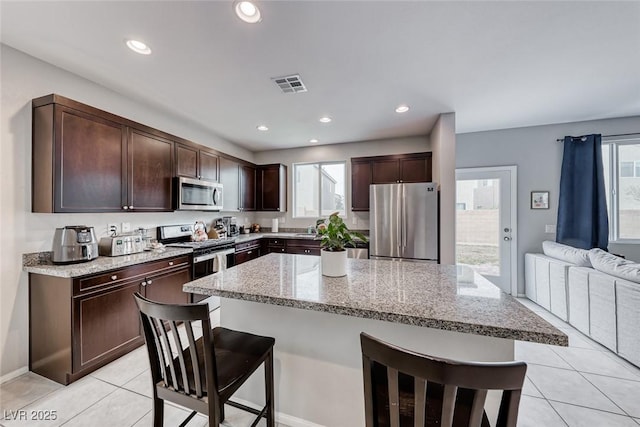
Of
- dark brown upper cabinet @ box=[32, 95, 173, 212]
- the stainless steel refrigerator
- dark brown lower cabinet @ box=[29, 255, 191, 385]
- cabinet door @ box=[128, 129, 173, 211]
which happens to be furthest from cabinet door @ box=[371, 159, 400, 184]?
dark brown lower cabinet @ box=[29, 255, 191, 385]

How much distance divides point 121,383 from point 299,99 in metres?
3.15

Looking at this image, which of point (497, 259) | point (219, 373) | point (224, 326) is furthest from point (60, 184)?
point (497, 259)

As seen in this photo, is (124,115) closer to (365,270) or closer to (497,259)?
(365,270)

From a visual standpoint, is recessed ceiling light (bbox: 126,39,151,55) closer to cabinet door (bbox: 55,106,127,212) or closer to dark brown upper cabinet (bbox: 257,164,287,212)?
cabinet door (bbox: 55,106,127,212)

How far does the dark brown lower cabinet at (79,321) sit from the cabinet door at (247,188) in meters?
2.39

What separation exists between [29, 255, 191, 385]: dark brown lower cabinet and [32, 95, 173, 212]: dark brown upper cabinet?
2.17ft

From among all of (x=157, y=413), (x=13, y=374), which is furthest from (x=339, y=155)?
(x=13, y=374)

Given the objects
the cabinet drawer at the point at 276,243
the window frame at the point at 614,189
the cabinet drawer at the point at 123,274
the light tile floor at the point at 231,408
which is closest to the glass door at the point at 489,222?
the window frame at the point at 614,189

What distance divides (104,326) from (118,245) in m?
0.76

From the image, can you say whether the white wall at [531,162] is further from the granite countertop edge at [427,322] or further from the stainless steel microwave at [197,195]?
the stainless steel microwave at [197,195]

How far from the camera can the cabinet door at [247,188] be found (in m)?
4.59

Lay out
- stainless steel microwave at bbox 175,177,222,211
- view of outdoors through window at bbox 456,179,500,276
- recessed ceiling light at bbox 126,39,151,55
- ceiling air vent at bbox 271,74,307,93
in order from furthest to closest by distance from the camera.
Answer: view of outdoors through window at bbox 456,179,500,276
stainless steel microwave at bbox 175,177,222,211
ceiling air vent at bbox 271,74,307,93
recessed ceiling light at bbox 126,39,151,55

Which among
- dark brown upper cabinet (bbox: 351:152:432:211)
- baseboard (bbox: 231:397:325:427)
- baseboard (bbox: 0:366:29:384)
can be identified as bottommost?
baseboard (bbox: 0:366:29:384)

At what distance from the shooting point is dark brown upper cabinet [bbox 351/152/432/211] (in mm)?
4043
